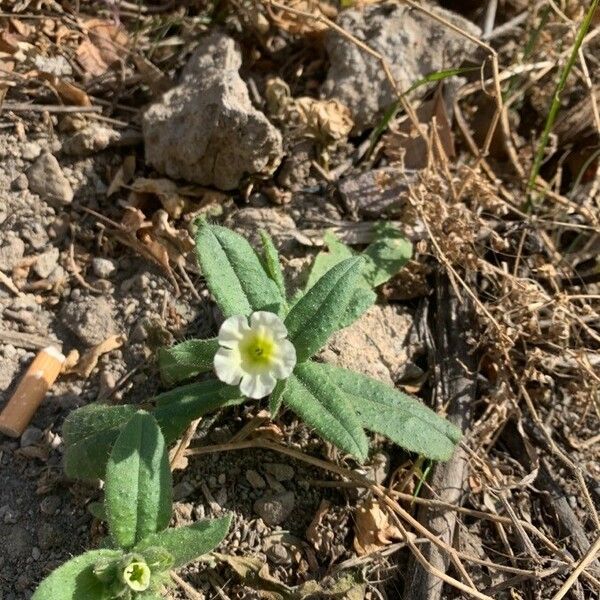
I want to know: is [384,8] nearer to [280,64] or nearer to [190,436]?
[280,64]

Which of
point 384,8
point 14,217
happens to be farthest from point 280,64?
point 14,217

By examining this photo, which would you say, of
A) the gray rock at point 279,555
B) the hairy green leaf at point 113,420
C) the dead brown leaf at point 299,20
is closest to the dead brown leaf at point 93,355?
the hairy green leaf at point 113,420

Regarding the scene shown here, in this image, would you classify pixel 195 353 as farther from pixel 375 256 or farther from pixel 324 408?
pixel 375 256

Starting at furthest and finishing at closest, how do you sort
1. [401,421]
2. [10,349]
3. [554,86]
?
[554,86] < [10,349] < [401,421]

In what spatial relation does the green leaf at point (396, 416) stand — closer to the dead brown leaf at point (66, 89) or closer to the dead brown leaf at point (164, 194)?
the dead brown leaf at point (164, 194)

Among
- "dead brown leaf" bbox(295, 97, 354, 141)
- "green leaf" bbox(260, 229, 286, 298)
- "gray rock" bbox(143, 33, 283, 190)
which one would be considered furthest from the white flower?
"dead brown leaf" bbox(295, 97, 354, 141)

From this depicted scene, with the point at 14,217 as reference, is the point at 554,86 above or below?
above
